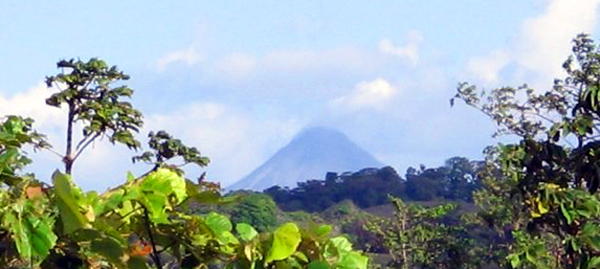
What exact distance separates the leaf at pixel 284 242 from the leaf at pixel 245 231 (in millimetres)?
91

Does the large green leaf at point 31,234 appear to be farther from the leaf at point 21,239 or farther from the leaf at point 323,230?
the leaf at point 323,230

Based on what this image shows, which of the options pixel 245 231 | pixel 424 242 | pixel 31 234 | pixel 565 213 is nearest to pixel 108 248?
pixel 31 234

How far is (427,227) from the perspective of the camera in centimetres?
2623

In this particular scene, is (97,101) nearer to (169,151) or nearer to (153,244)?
(169,151)

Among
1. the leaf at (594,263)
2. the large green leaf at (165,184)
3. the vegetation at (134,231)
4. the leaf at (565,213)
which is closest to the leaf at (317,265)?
the vegetation at (134,231)

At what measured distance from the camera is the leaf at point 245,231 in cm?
242

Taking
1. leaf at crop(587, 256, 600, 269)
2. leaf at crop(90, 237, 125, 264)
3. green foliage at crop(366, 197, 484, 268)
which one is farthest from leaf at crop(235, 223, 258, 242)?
green foliage at crop(366, 197, 484, 268)

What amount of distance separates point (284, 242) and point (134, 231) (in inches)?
13.5

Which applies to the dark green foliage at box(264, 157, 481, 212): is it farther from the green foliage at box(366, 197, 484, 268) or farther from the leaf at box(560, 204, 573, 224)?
the leaf at box(560, 204, 573, 224)

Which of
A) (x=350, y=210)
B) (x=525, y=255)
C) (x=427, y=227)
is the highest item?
(x=350, y=210)

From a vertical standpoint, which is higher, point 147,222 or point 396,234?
point 396,234

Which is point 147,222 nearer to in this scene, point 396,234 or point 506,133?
point 506,133

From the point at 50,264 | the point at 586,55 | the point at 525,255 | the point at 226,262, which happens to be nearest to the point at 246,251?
the point at 226,262

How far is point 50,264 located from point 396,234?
81.9ft
